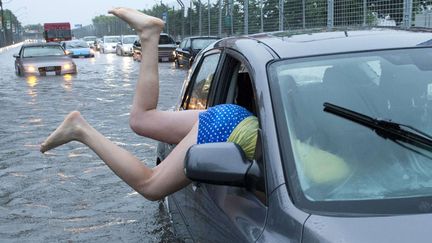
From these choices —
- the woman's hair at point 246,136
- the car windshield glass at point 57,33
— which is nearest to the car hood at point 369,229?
the woman's hair at point 246,136

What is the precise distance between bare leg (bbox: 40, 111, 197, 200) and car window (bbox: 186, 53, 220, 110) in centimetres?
Result: 63

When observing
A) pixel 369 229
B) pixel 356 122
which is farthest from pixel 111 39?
pixel 369 229

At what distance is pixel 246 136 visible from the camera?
2684 mm

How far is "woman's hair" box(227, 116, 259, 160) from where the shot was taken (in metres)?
2.66

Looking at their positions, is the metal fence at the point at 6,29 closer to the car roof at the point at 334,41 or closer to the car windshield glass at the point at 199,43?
the car windshield glass at the point at 199,43

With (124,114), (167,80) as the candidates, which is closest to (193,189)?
(124,114)

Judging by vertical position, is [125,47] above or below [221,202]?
below

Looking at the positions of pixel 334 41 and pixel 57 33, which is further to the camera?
pixel 57 33

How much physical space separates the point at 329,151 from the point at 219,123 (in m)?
0.66

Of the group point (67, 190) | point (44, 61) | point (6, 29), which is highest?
point (6, 29)

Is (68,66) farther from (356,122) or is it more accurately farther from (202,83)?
(356,122)

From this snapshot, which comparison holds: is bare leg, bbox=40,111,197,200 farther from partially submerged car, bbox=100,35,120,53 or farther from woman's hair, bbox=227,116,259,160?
partially submerged car, bbox=100,35,120,53

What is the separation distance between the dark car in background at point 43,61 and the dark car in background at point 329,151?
781 inches

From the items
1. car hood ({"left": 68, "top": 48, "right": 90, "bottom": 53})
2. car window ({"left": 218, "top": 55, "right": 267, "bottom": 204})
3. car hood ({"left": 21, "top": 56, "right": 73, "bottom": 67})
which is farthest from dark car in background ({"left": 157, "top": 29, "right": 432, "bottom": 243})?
car hood ({"left": 68, "top": 48, "right": 90, "bottom": 53})
